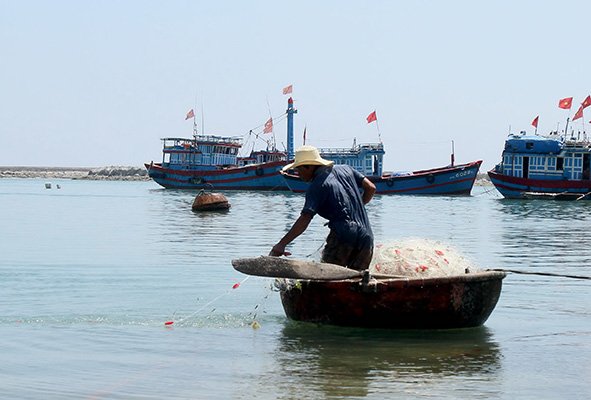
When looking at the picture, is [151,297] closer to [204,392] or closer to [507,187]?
[204,392]

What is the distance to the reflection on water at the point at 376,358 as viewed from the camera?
8.55 m

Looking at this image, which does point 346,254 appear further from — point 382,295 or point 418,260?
point 418,260

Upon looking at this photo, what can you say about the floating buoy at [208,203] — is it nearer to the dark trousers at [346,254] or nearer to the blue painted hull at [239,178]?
the dark trousers at [346,254]

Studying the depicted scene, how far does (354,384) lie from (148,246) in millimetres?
15673

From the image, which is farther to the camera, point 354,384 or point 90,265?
point 90,265

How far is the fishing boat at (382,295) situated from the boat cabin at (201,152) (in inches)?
2933

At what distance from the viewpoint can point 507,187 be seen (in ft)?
217

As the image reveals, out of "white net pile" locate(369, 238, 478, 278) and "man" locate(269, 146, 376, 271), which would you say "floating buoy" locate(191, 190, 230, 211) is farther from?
"man" locate(269, 146, 376, 271)

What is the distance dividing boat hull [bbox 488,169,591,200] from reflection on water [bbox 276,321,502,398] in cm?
5434

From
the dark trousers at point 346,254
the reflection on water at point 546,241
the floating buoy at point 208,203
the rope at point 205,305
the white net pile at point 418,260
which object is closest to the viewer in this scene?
the dark trousers at point 346,254

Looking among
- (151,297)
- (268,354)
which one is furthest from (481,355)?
(151,297)

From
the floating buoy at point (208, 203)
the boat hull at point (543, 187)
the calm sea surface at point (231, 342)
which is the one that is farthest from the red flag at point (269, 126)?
the calm sea surface at point (231, 342)

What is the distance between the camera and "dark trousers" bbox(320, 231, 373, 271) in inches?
411

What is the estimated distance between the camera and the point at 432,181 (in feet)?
246
